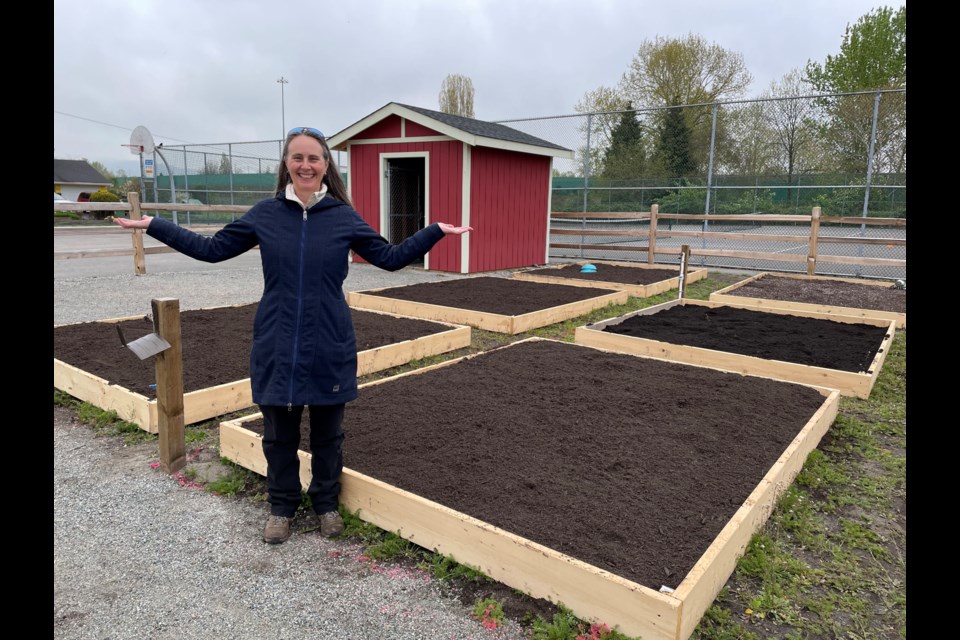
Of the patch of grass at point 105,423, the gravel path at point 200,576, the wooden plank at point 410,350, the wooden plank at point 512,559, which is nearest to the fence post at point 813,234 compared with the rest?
the wooden plank at point 410,350

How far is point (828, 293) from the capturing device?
9.66m

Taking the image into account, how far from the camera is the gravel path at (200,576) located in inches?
93.4

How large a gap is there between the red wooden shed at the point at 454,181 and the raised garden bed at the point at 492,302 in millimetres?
2445

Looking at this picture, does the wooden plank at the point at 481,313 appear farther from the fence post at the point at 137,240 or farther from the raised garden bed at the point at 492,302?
the fence post at the point at 137,240

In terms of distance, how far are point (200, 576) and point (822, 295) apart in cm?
945

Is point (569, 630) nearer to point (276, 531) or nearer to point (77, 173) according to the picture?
point (276, 531)

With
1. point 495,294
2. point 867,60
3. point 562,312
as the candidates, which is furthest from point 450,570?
point 867,60

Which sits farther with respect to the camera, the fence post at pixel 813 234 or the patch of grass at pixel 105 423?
the fence post at pixel 813 234

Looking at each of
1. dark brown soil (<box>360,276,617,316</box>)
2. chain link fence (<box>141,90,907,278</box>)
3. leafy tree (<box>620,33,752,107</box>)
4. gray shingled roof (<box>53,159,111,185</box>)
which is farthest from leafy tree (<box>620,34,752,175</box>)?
gray shingled roof (<box>53,159,111,185</box>)

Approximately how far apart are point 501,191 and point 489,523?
1045 cm

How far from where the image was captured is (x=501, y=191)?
12.6 metres
